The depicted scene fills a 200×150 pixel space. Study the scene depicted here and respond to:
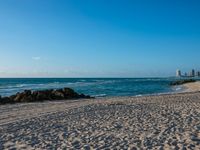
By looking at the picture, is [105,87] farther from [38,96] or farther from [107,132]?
[107,132]

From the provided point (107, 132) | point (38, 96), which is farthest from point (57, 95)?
point (107, 132)

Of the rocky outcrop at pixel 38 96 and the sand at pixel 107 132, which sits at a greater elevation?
the rocky outcrop at pixel 38 96

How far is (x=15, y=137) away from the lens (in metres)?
10.0

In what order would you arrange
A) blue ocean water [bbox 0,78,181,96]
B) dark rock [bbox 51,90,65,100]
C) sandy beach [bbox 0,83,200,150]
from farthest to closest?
blue ocean water [bbox 0,78,181,96], dark rock [bbox 51,90,65,100], sandy beach [bbox 0,83,200,150]

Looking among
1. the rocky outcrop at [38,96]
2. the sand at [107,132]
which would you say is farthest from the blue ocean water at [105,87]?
the sand at [107,132]

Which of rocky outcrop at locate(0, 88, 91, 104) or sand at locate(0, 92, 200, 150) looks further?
rocky outcrop at locate(0, 88, 91, 104)

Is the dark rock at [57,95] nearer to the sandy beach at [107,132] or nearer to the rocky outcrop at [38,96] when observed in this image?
the rocky outcrop at [38,96]

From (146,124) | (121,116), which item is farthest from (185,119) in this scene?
(121,116)

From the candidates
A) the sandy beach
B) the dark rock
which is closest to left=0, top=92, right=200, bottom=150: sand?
the sandy beach

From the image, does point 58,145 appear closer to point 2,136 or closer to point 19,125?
point 2,136

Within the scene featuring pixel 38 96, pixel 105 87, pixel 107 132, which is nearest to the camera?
pixel 107 132

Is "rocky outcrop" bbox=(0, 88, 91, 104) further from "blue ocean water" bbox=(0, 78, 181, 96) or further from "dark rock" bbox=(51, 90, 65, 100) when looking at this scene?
"blue ocean water" bbox=(0, 78, 181, 96)

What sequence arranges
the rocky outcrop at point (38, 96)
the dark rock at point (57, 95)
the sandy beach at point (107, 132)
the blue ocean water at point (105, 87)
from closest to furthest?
1. the sandy beach at point (107, 132)
2. the rocky outcrop at point (38, 96)
3. the dark rock at point (57, 95)
4. the blue ocean water at point (105, 87)

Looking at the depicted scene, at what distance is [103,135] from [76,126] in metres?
2.11
